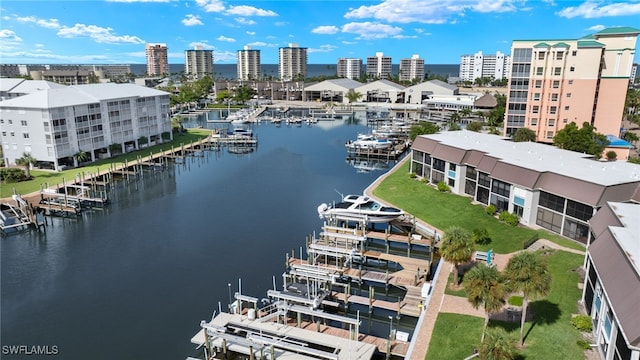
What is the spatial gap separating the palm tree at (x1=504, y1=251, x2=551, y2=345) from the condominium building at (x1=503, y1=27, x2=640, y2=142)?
224 ft

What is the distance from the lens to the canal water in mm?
32375

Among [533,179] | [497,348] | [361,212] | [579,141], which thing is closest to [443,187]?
[533,179]

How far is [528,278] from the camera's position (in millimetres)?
26828

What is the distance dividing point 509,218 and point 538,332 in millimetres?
19957

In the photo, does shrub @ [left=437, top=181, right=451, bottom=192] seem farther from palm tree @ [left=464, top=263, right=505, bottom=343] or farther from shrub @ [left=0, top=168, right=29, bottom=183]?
shrub @ [left=0, top=168, right=29, bottom=183]

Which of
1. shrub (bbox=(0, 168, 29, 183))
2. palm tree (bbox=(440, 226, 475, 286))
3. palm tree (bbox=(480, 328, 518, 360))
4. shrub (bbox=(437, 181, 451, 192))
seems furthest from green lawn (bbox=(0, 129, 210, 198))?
palm tree (bbox=(480, 328, 518, 360))

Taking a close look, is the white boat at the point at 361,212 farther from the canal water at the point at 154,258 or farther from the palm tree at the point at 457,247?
the palm tree at the point at 457,247

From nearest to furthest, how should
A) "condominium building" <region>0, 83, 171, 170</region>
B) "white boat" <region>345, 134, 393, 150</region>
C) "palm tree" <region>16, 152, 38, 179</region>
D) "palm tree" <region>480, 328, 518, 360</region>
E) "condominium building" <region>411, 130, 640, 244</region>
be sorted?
"palm tree" <region>480, 328, 518, 360</region>
"condominium building" <region>411, 130, 640, 244</region>
"palm tree" <region>16, 152, 38, 179</region>
"condominium building" <region>0, 83, 171, 170</region>
"white boat" <region>345, 134, 393, 150</region>

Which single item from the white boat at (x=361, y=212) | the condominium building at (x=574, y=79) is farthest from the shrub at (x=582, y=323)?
→ the condominium building at (x=574, y=79)

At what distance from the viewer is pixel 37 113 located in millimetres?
71250

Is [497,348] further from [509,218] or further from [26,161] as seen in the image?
[26,161]

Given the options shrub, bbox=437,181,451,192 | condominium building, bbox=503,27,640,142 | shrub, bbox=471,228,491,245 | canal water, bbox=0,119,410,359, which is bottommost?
canal water, bbox=0,119,410,359

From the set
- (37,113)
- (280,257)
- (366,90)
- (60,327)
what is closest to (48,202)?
(37,113)

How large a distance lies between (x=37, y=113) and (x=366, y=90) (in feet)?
483
